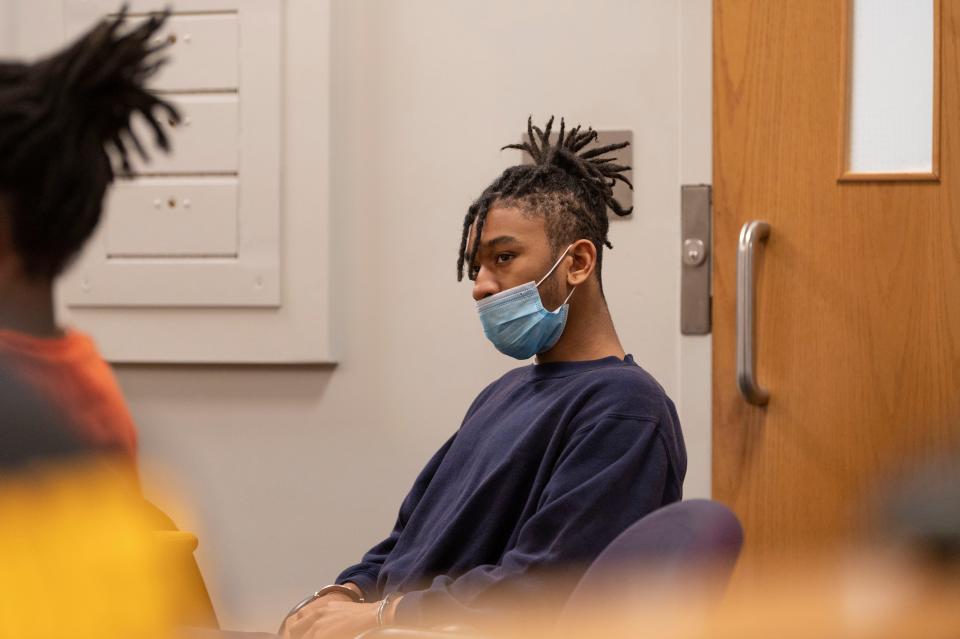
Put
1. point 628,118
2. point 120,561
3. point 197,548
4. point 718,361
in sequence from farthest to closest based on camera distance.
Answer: point 628,118 < point 718,361 < point 197,548 < point 120,561

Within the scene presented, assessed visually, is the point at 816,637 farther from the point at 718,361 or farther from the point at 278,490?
the point at 278,490

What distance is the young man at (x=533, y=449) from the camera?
4.01 feet

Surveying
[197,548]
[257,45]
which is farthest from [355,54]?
[197,548]

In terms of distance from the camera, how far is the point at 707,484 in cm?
190

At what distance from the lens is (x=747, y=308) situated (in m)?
1.73

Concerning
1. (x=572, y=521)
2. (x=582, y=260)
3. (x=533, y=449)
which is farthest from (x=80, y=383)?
(x=582, y=260)

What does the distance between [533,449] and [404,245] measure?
0.77 m

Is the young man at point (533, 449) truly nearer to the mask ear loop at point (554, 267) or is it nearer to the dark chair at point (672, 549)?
the mask ear loop at point (554, 267)

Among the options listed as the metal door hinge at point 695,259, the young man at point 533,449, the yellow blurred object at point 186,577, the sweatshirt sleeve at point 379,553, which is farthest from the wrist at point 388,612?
the metal door hinge at point 695,259

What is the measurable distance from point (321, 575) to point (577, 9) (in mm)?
1143

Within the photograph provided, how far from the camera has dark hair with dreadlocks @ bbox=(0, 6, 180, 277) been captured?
1.38ft

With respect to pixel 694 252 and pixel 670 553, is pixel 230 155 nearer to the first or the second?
pixel 694 252

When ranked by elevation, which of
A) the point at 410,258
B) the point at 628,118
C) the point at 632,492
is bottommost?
the point at 632,492

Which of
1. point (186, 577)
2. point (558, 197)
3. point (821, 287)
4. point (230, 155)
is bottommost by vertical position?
point (186, 577)
